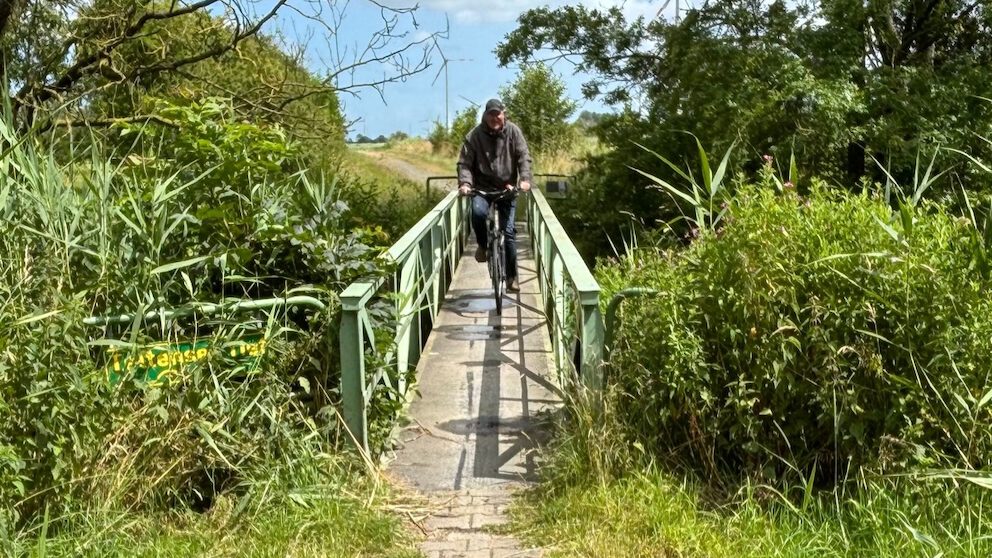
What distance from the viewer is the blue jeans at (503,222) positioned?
311 inches

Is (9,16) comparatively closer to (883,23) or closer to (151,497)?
(151,497)

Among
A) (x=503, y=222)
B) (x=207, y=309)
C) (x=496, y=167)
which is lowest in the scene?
(x=207, y=309)

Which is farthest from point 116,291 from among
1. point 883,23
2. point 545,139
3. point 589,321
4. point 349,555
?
point 545,139

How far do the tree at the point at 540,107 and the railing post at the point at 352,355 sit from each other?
28655mm

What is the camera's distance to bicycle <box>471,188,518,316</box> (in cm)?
781

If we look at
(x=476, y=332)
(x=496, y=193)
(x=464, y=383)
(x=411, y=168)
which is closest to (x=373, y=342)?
(x=464, y=383)

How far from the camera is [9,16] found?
337 inches

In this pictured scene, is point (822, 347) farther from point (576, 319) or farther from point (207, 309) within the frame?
point (207, 309)

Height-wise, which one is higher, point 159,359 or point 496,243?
point 496,243

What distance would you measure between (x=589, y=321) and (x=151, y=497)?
202 centimetres

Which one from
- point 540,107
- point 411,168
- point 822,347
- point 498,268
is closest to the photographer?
point 822,347

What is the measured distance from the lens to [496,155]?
26.3 ft

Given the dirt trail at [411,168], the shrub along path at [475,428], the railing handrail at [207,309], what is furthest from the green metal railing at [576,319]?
the dirt trail at [411,168]

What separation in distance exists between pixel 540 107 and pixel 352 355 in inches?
1180
